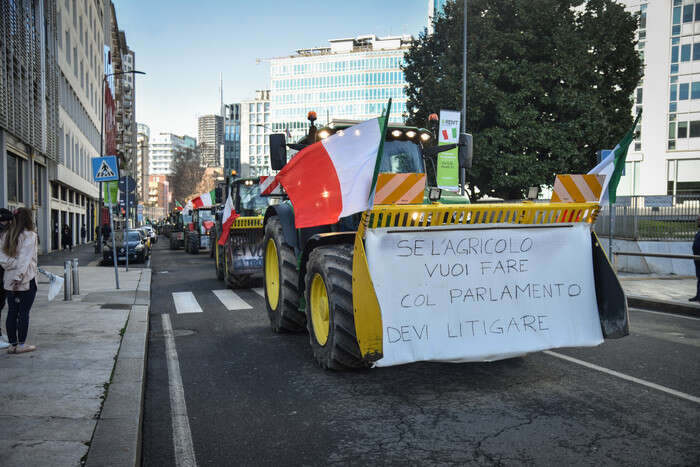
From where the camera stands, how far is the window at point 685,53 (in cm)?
4331

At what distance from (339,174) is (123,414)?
262cm

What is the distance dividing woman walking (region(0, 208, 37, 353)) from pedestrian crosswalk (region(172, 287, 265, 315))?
3.70m

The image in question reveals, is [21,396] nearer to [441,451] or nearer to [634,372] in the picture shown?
[441,451]

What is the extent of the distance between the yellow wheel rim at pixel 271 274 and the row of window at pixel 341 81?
10258 cm

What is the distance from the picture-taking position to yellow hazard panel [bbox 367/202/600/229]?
4.76m

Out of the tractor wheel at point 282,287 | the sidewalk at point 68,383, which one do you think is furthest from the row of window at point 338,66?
the sidewalk at point 68,383

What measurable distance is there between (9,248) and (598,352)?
6.85 metres

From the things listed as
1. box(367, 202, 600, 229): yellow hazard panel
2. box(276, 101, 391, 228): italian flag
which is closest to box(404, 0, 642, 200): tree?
box(367, 202, 600, 229): yellow hazard panel

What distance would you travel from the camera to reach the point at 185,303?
36.6 feet

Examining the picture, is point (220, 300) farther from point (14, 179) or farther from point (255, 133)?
point (255, 133)

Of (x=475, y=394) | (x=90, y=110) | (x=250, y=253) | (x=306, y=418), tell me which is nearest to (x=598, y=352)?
(x=475, y=394)

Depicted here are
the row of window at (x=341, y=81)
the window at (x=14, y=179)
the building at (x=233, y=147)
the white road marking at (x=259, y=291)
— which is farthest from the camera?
the building at (x=233, y=147)

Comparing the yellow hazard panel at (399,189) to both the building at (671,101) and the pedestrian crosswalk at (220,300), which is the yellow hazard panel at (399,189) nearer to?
the pedestrian crosswalk at (220,300)

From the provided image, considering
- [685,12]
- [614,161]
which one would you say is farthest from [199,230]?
[685,12]
